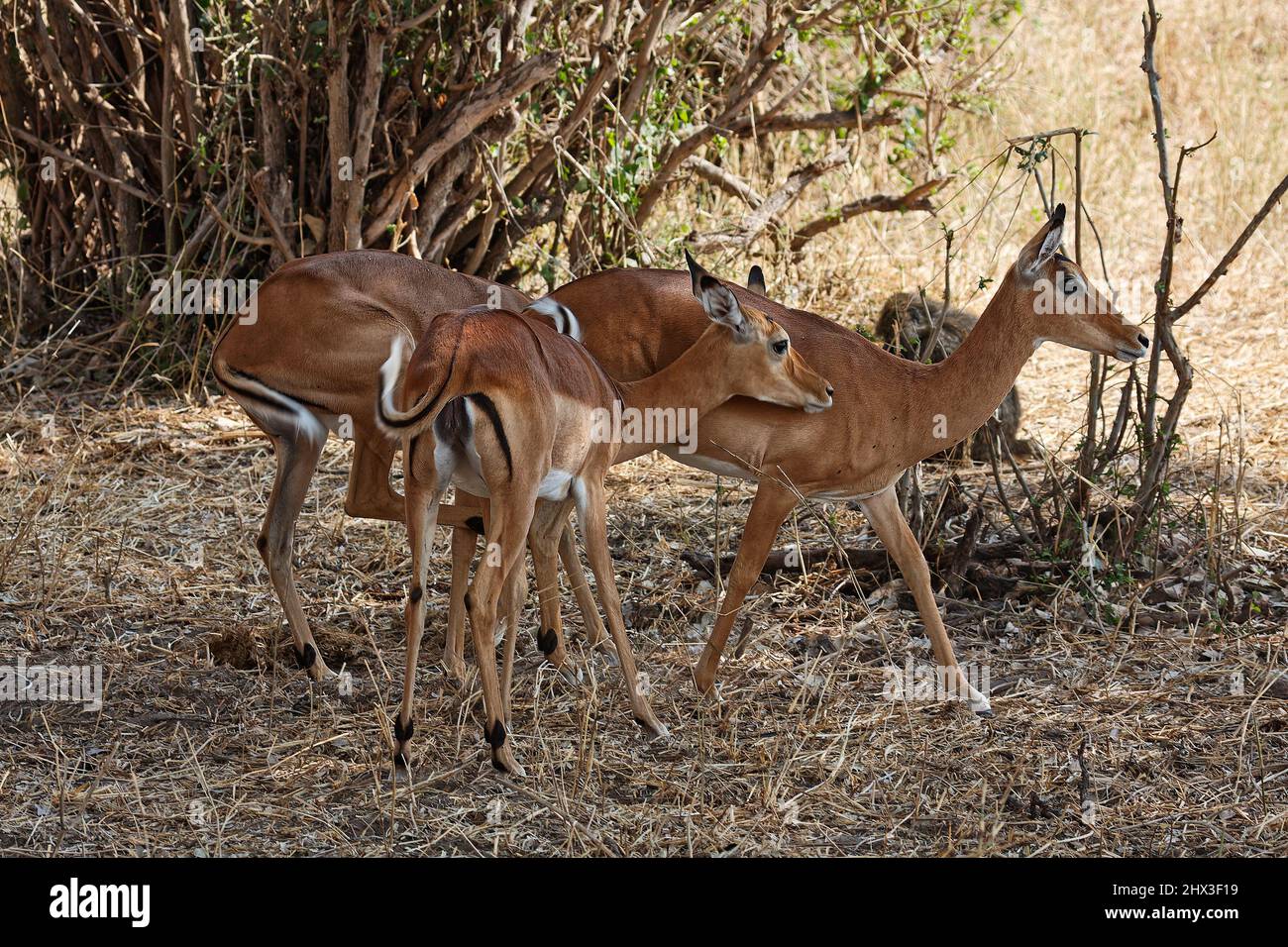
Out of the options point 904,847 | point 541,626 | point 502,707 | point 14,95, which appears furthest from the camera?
point 14,95

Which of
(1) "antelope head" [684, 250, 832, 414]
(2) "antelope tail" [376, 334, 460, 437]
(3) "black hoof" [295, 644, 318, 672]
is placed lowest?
(3) "black hoof" [295, 644, 318, 672]

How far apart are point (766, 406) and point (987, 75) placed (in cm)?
500

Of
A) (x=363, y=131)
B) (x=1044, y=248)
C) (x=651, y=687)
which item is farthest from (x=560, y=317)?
(x=363, y=131)

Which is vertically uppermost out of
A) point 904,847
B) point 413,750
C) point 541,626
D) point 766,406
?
point 766,406

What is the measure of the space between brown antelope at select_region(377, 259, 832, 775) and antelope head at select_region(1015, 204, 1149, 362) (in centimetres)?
78

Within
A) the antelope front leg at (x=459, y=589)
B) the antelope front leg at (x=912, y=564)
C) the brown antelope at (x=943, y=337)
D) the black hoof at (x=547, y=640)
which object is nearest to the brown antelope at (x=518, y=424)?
the black hoof at (x=547, y=640)

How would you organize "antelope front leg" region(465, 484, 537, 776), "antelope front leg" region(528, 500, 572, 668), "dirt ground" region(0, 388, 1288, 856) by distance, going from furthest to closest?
"antelope front leg" region(528, 500, 572, 668), "antelope front leg" region(465, 484, 537, 776), "dirt ground" region(0, 388, 1288, 856)

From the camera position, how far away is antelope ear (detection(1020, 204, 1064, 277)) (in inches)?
194

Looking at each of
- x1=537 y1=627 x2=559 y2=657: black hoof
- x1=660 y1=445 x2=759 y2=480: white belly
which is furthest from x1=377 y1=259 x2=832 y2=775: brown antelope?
x1=660 y1=445 x2=759 y2=480: white belly

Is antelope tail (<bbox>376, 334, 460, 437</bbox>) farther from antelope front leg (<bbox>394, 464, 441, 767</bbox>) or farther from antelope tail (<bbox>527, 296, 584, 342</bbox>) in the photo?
antelope tail (<bbox>527, 296, 584, 342</bbox>)

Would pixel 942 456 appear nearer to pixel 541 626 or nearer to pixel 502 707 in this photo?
pixel 541 626

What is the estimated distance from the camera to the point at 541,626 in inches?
201

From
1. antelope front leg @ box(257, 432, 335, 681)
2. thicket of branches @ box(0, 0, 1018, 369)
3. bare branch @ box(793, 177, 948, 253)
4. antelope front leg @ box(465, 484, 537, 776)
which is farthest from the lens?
bare branch @ box(793, 177, 948, 253)

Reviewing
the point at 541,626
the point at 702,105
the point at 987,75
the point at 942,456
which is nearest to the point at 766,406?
the point at 541,626
